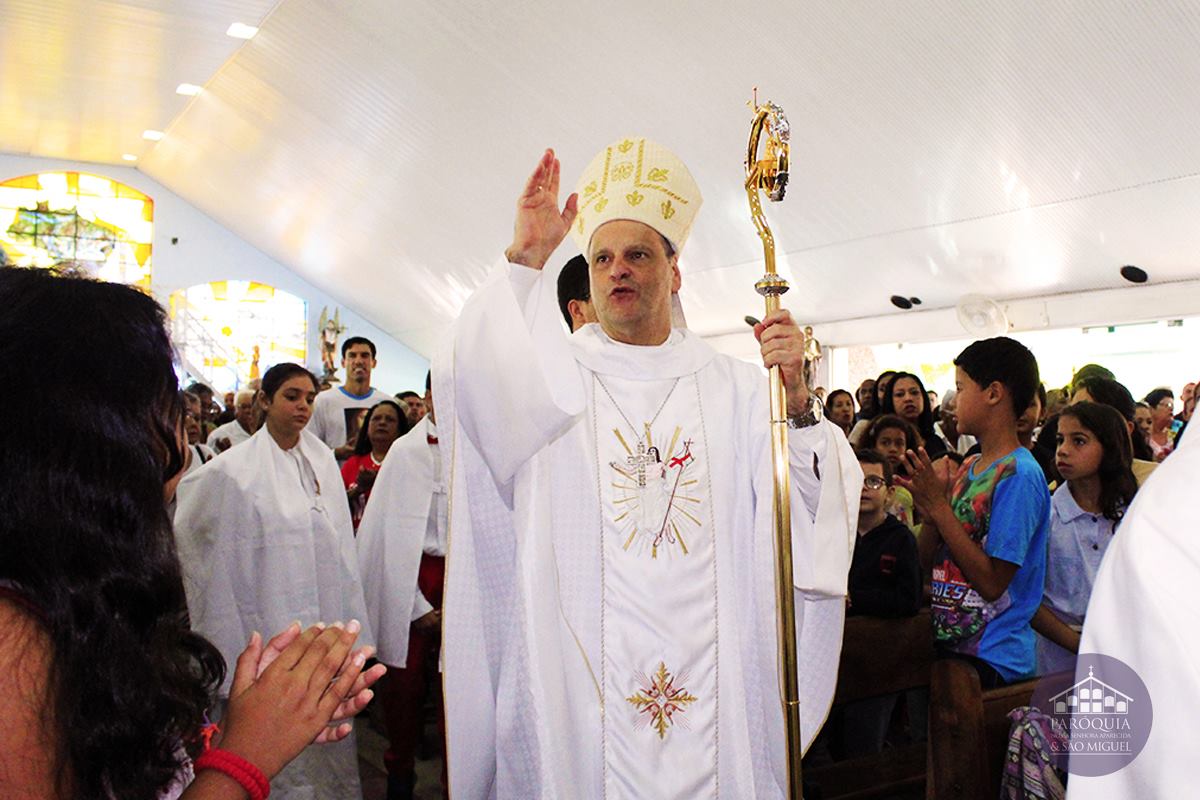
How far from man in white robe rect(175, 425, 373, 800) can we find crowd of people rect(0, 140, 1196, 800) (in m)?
0.01

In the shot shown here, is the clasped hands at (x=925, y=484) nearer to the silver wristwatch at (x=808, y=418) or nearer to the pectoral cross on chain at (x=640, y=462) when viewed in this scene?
the silver wristwatch at (x=808, y=418)

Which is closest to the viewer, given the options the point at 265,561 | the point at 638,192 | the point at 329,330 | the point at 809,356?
the point at 809,356

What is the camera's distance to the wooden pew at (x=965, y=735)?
7.20 feet

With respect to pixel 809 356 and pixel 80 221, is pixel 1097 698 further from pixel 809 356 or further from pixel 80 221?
pixel 80 221

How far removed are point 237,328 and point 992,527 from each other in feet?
69.2

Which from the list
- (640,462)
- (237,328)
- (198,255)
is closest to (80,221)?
(198,255)

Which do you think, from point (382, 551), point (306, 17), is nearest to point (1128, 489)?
point (382, 551)

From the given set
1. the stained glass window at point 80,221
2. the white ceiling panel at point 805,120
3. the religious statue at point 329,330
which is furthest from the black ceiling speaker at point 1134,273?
the stained glass window at point 80,221

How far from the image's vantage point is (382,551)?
4.30 meters

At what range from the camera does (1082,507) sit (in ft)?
11.1

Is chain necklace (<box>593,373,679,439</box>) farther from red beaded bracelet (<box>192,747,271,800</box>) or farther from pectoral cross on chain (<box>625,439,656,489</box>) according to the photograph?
red beaded bracelet (<box>192,747,271,800</box>)

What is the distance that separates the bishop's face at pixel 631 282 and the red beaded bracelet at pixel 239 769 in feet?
4.92

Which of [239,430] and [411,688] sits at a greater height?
[239,430]

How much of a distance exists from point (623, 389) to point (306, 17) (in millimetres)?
11209
